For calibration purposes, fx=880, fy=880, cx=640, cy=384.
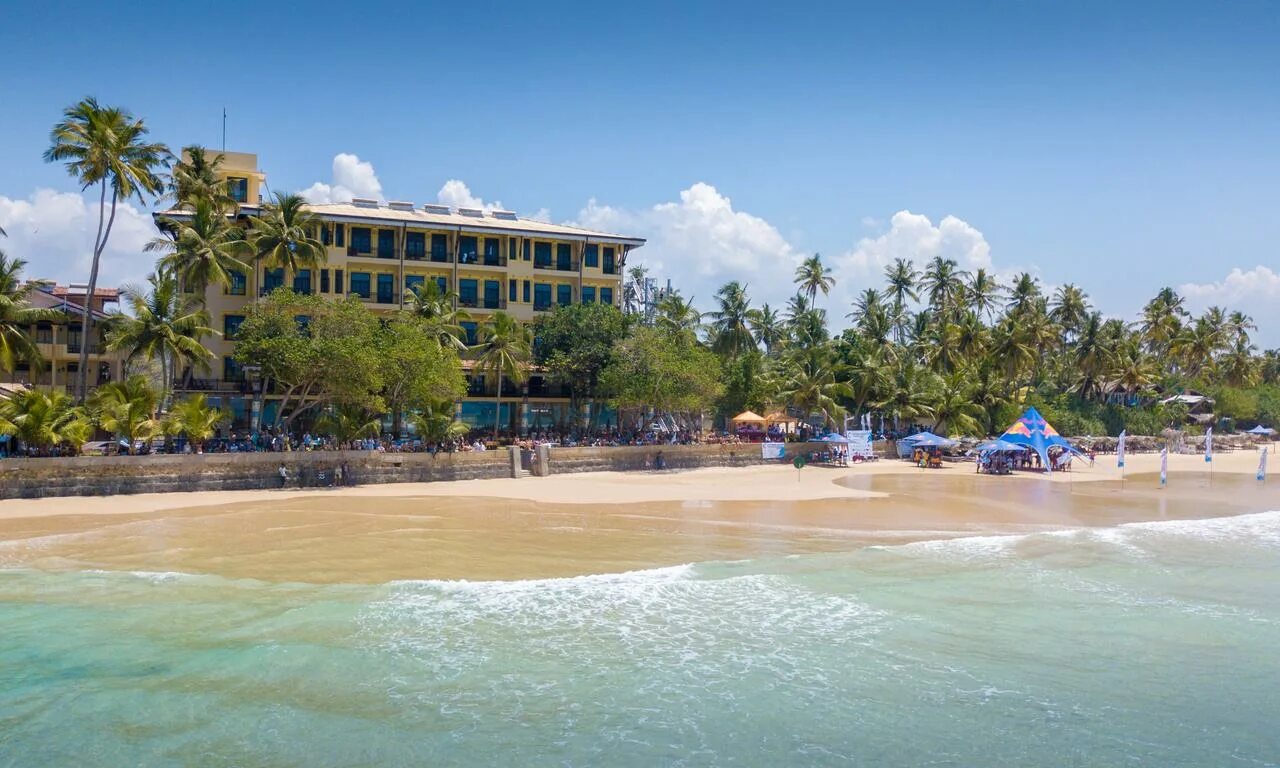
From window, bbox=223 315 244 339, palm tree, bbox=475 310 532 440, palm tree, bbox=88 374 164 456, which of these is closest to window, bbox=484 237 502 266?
palm tree, bbox=475 310 532 440

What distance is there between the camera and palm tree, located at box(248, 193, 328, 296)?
46938 millimetres

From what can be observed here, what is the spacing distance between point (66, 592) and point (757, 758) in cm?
1624

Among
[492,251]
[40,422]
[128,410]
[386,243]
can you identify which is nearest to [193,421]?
[128,410]

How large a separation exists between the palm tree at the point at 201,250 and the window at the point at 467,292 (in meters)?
15.7

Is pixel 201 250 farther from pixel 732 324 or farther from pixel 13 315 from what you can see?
pixel 732 324

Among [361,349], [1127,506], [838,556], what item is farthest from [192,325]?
[1127,506]

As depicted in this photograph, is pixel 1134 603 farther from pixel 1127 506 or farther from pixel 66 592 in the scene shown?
pixel 66 592

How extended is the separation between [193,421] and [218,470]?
2.22 m

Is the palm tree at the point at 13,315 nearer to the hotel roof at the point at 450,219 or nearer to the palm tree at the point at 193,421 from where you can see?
the palm tree at the point at 193,421

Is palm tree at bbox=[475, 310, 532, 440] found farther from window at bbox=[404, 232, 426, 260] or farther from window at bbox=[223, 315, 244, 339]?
window at bbox=[223, 315, 244, 339]

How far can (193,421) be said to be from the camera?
35.8 meters

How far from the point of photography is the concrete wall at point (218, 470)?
32844mm

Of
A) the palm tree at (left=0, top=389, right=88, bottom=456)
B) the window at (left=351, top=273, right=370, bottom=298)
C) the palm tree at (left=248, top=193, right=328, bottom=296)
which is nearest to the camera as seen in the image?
the palm tree at (left=0, top=389, right=88, bottom=456)

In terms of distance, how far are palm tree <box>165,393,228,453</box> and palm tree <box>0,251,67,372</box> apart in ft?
24.8
